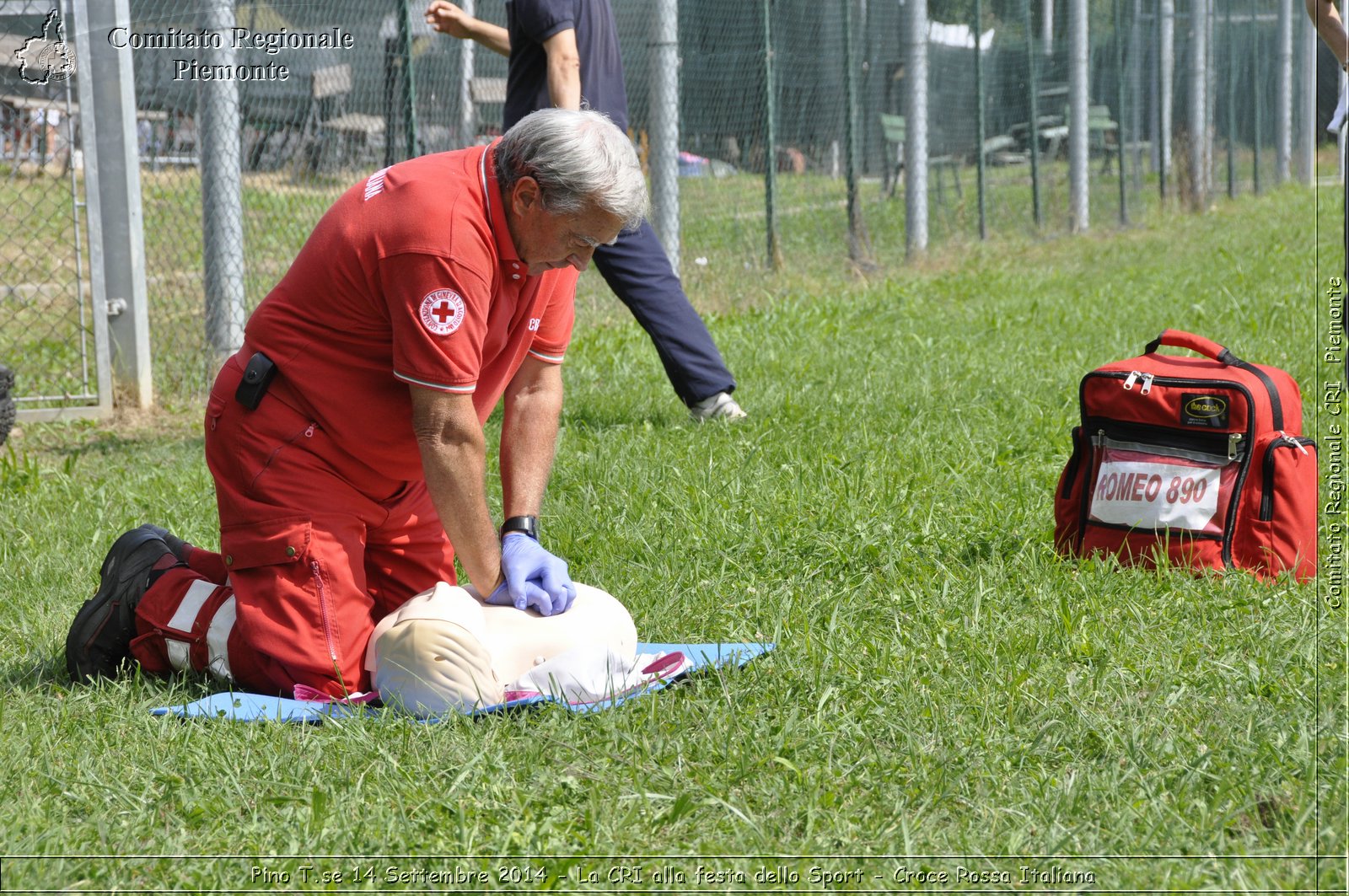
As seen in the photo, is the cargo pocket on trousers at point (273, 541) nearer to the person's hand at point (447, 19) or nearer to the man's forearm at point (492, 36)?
the person's hand at point (447, 19)

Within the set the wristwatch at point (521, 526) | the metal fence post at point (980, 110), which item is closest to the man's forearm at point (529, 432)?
the wristwatch at point (521, 526)

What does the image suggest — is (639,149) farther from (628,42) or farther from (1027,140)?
(1027,140)

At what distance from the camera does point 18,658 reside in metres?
3.26

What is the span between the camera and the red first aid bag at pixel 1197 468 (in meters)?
3.42

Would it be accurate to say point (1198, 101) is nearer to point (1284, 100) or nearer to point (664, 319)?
point (1284, 100)

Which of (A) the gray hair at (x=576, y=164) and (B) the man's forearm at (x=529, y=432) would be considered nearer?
(A) the gray hair at (x=576, y=164)

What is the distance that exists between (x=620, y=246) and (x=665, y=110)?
350 centimetres

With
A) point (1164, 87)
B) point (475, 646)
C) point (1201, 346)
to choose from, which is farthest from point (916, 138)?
point (475, 646)

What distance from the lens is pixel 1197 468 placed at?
11.5 ft

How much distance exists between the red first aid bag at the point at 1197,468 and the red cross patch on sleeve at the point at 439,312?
6.00ft

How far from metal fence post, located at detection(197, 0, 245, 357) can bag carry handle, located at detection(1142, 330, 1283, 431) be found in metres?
4.22

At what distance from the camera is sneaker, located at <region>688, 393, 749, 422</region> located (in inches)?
216

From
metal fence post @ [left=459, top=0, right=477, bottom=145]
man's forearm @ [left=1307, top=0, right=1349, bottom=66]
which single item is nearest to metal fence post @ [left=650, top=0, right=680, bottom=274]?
metal fence post @ [left=459, top=0, right=477, bottom=145]

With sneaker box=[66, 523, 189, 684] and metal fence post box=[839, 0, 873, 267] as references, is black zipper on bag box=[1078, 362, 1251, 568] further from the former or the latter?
metal fence post box=[839, 0, 873, 267]
